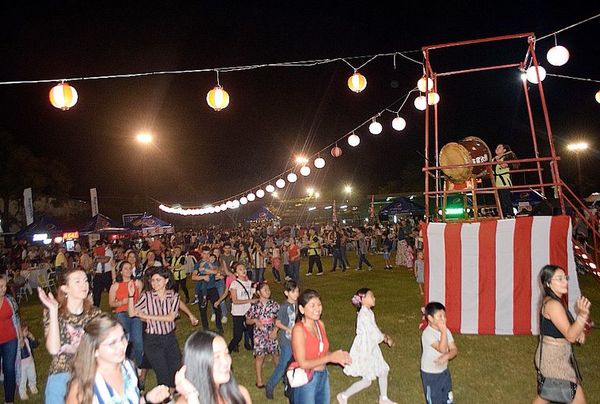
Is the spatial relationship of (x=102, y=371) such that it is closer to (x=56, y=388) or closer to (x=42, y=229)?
(x=56, y=388)

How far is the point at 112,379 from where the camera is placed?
2875 millimetres

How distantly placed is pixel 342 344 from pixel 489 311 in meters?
3.04

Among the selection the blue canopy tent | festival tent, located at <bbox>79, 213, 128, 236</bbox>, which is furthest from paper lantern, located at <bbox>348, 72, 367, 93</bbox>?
festival tent, located at <bbox>79, 213, 128, 236</bbox>

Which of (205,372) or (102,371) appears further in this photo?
(102,371)

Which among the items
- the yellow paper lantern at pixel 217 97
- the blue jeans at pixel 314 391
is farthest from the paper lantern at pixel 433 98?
the blue jeans at pixel 314 391

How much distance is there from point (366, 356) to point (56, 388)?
3465 mm

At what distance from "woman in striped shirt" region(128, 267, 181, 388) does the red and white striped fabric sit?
391 cm

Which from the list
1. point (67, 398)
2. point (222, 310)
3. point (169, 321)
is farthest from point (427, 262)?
point (222, 310)

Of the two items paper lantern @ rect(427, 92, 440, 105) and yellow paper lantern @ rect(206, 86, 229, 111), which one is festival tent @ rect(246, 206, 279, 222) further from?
yellow paper lantern @ rect(206, 86, 229, 111)

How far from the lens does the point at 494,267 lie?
6469 millimetres

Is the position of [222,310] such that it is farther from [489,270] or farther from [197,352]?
[197,352]

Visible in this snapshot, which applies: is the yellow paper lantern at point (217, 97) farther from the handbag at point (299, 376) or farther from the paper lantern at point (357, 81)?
the handbag at point (299, 376)

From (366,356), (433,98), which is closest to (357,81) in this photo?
(433,98)

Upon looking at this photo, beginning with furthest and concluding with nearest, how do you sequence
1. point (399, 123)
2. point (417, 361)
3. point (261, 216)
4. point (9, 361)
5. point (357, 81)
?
point (261, 216) < point (399, 123) < point (357, 81) < point (417, 361) < point (9, 361)
